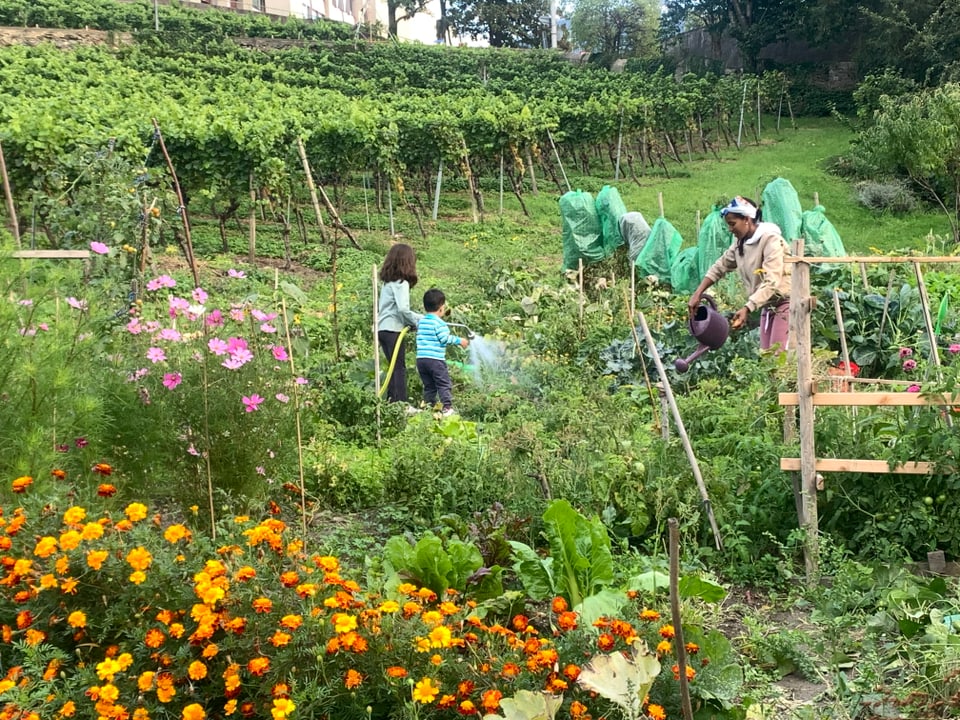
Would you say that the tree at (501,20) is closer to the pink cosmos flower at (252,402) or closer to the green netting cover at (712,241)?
the green netting cover at (712,241)

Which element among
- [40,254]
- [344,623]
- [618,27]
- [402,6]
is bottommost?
[344,623]

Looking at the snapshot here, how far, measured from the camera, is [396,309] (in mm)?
6855

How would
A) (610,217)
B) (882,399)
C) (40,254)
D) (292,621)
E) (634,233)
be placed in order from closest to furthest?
(292,621) → (882,399) → (40,254) → (634,233) → (610,217)

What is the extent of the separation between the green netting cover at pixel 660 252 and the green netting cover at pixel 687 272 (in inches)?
8.0

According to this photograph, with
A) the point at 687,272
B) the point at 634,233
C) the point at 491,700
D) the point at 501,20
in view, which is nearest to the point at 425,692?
the point at 491,700

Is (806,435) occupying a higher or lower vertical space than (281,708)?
higher

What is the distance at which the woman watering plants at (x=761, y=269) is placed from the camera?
5.82 m

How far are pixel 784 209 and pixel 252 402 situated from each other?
7.53m

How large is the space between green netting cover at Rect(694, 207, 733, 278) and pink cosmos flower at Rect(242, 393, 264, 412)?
6.92m

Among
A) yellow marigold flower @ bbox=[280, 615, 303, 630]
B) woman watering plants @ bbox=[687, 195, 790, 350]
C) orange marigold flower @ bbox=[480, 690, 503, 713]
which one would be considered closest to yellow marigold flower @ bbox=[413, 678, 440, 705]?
orange marigold flower @ bbox=[480, 690, 503, 713]

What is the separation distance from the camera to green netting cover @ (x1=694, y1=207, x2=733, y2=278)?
951 cm

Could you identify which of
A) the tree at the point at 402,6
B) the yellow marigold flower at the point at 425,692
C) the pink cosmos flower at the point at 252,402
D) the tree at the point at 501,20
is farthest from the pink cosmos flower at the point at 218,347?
the tree at the point at 501,20

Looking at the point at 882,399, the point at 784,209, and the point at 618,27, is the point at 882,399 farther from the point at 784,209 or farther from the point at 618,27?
the point at 618,27

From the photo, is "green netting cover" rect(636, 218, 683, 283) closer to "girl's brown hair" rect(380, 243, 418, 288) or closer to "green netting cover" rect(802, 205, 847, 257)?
"green netting cover" rect(802, 205, 847, 257)
